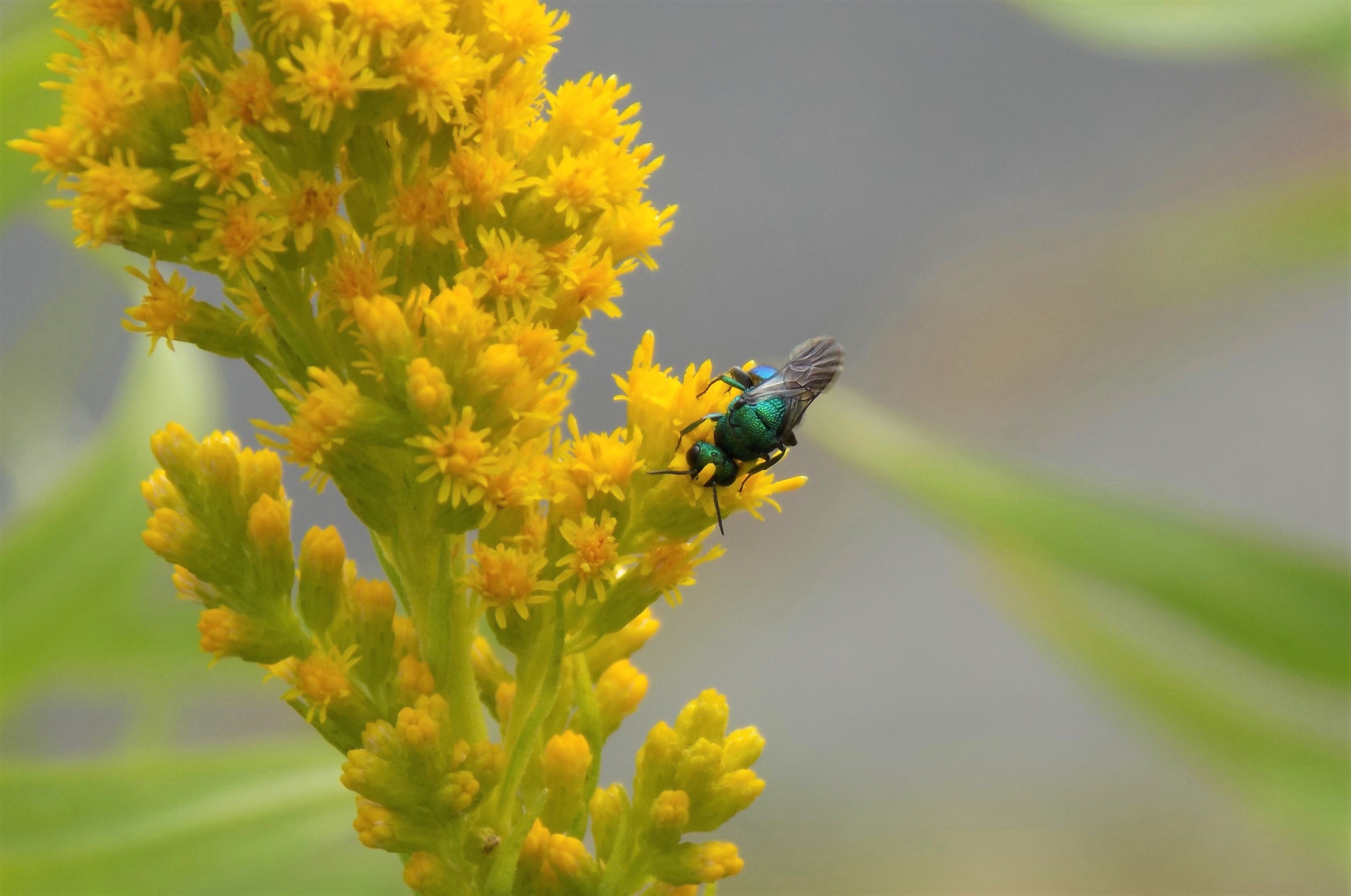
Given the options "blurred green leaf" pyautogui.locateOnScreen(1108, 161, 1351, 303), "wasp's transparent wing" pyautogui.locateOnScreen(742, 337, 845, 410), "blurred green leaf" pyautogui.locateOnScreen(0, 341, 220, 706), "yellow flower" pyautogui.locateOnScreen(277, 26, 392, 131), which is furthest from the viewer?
"blurred green leaf" pyautogui.locateOnScreen(1108, 161, 1351, 303)

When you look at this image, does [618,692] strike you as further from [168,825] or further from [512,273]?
[168,825]

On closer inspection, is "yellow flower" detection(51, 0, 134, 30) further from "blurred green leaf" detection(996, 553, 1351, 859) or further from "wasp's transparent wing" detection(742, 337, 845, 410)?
"blurred green leaf" detection(996, 553, 1351, 859)

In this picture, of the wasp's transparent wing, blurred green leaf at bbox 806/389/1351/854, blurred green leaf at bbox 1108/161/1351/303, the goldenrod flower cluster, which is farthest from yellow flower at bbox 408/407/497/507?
blurred green leaf at bbox 1108/161/1351/303

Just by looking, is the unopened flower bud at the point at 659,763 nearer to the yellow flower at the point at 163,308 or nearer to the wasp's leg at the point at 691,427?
the wasp's leg at the point at 691,427

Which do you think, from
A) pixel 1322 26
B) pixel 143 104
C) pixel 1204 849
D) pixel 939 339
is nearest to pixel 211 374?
pixel 143 104

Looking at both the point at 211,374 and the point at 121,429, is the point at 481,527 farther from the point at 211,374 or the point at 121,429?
the point at 211,374

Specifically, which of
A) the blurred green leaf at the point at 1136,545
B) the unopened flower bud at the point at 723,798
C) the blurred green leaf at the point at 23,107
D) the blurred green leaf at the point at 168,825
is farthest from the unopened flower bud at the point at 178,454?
the blurred green leaf at the point at 1136,545
